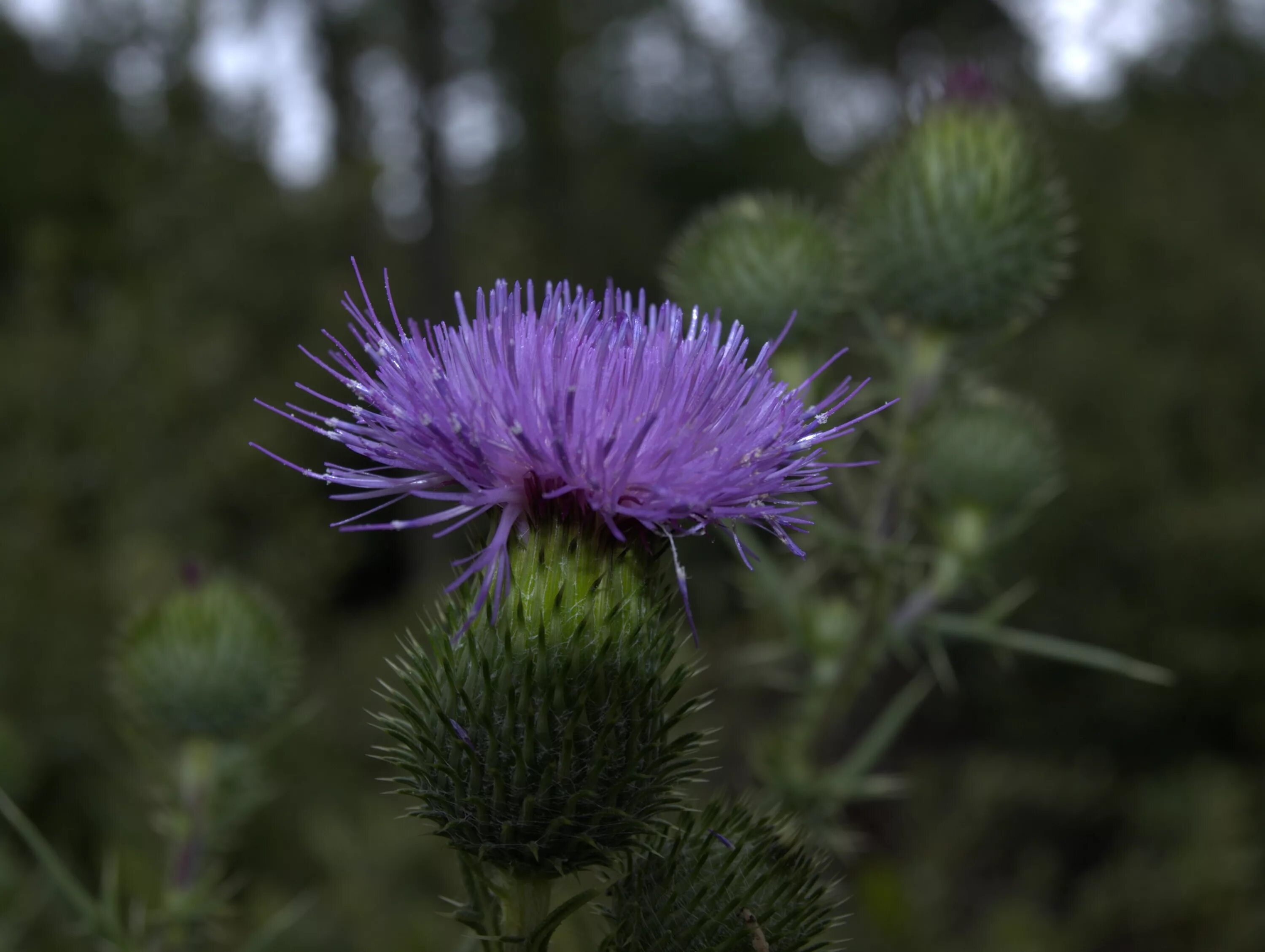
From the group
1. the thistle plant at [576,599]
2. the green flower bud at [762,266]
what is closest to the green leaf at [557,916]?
the thistle plant at [576,599]

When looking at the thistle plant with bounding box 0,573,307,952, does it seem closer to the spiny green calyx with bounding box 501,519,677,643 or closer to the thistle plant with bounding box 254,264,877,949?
the thistle plant with bounding box 254,264,877,949

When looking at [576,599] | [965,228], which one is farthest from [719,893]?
[965,228]

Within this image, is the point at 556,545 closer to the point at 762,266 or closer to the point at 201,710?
the point at 762,266

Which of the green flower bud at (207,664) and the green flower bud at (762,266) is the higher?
the green flower bud at (762,266)

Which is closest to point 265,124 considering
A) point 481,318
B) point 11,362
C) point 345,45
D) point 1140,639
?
point 345,45

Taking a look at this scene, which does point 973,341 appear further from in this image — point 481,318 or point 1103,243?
point 1103,243

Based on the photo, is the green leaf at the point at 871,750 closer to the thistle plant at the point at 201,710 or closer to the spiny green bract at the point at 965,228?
the spiny green bract at the point at 965,228
